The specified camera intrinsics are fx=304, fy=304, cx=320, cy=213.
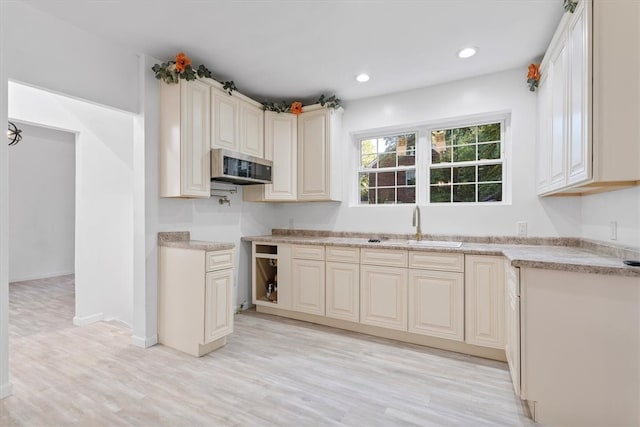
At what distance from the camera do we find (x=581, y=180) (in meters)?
1.71

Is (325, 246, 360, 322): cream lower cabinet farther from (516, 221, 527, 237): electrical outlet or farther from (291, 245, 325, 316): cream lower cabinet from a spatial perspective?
(516, 221, 527, 237): electrical outlet

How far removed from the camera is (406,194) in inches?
143

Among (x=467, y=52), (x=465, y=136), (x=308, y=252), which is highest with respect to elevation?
(x=467, y=52)

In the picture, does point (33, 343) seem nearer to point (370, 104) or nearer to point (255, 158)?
point (255, 158)

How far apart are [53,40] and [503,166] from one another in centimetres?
405

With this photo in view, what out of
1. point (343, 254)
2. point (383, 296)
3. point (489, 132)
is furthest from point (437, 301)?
point (489, 132)

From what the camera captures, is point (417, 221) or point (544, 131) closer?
point (544, 131)

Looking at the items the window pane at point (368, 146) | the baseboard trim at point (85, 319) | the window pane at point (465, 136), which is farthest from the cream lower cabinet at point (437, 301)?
the baseboard trim at point (85, 319)

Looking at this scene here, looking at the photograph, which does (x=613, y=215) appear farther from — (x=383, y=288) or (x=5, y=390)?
(x=5, y=390)

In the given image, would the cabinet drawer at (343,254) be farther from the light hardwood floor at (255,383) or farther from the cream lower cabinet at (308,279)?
the light hardwood floor at (255,383)

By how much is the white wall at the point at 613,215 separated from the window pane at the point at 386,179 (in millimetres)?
1798

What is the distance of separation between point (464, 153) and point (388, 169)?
0.86 m

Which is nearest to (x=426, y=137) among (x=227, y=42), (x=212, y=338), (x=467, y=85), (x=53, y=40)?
(x=467, y=85)

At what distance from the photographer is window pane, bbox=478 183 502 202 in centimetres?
317
